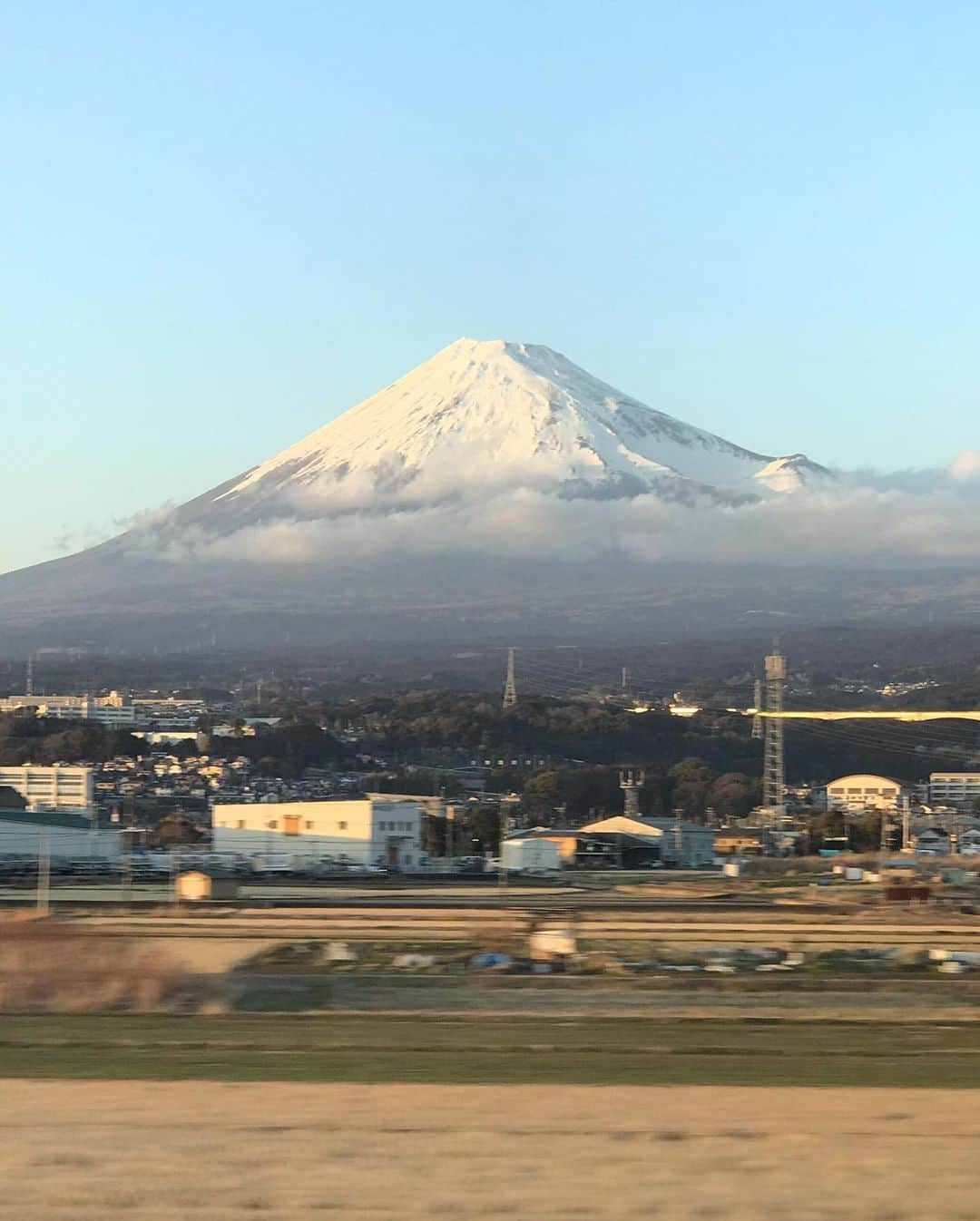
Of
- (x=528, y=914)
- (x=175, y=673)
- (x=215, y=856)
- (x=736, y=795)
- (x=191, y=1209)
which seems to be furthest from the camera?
(x=175, y=673)

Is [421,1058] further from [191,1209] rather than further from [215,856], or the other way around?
[215,856]

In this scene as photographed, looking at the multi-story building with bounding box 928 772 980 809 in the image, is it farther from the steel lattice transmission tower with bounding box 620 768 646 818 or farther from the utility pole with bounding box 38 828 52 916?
the utility pole with bounding box 38 828 52 916

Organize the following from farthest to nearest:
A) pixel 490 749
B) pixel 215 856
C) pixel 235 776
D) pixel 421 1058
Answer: pixel 490 749 → pixel 235 776 → pixel 215 856 → pixel 421 1058

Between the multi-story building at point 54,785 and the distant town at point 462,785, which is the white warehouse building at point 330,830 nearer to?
the distant town at point 462,785

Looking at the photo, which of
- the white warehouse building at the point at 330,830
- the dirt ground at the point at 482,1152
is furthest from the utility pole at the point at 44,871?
the dirt ground at the point at 482,1152

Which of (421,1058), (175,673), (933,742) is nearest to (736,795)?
(933,742)

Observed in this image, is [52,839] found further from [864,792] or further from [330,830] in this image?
[864,792]
